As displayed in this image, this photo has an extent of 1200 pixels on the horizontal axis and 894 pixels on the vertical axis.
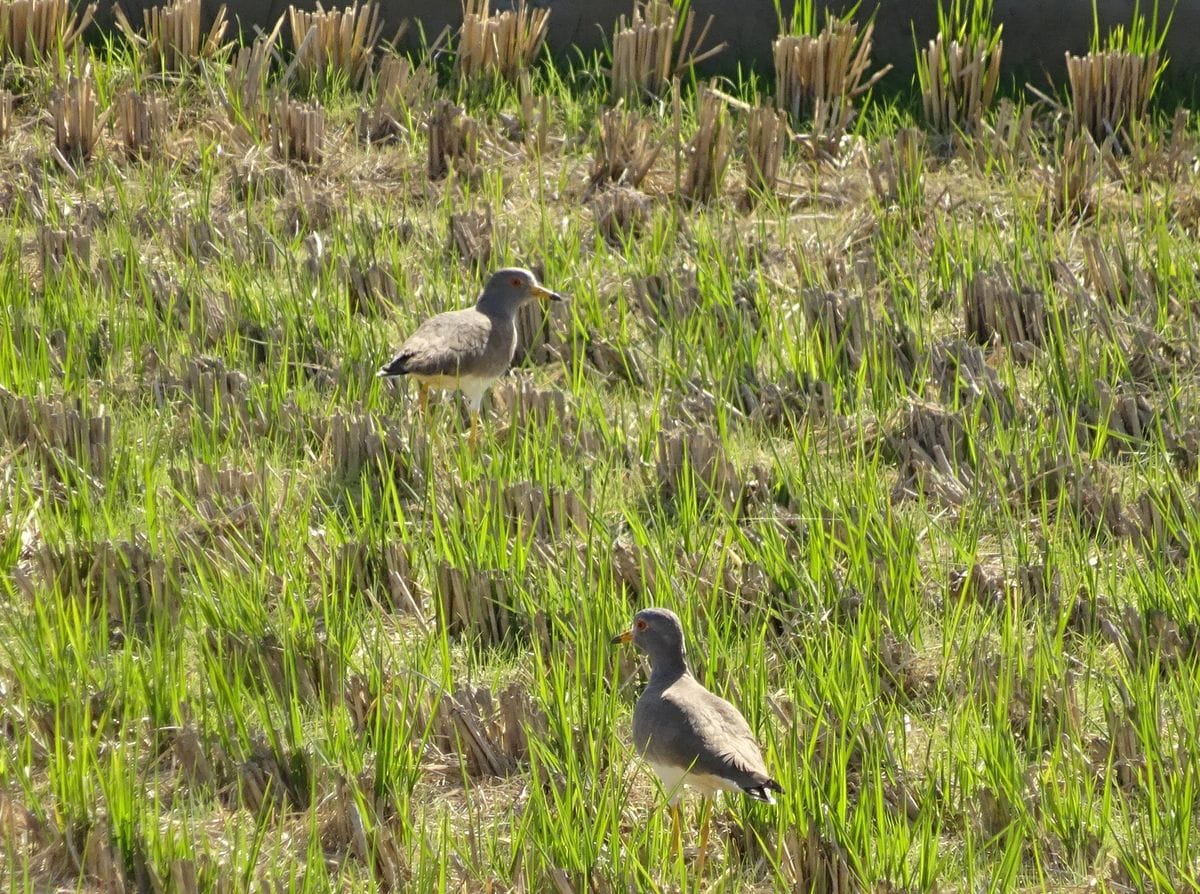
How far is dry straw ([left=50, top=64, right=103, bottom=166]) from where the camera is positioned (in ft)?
23.8

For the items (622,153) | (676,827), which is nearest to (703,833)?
(676,827)

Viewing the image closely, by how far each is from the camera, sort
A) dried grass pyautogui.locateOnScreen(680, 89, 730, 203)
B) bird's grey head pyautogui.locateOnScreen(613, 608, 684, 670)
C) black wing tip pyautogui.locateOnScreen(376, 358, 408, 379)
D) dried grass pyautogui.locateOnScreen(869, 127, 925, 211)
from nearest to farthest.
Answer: bird's grey head pyautogui.locateOnScreen(613, 608, 684, 670)
black wing tip pyautogui.locateOnScreen(376, 358, 408, 379)
dried grass pyautogui.locateOnScreen(869, 127, 925, 211)
dried grass pyautogui.locateOnScreen(680, 89, 730, 203)

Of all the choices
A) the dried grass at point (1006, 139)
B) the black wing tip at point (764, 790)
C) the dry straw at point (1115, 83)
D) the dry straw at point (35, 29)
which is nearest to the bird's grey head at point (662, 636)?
the black wing tip at point (764, 790)

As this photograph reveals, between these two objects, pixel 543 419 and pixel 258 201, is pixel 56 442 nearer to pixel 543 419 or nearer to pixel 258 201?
pixel 543 419

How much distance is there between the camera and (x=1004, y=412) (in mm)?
5145

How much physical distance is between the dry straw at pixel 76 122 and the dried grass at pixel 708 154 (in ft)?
8.38

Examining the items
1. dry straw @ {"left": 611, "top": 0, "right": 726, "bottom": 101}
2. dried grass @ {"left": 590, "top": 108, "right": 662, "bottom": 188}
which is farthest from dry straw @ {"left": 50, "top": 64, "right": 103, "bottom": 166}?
dry straw @ {"left": 611, "top": 0, "right": 726, "bottom": 101}

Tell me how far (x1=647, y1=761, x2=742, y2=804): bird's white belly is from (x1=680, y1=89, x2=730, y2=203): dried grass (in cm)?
397

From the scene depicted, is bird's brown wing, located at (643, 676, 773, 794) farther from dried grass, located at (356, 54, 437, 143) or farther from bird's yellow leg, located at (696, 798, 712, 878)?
dried grass, located at (356, 54, 437, 143)

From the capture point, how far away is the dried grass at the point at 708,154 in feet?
23.1

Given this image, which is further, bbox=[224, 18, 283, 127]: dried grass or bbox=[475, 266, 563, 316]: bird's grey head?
bbox=[224, 18, 283, 127]: dried grass

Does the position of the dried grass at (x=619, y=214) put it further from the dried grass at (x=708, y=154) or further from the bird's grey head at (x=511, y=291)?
the bird's grey head at (x=511, y=291)

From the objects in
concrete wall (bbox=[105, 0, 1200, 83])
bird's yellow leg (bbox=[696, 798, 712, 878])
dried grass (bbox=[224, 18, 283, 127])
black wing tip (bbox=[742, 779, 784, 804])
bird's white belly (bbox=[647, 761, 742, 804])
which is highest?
concrete wall (bbox=[105, 0, 1200, 83])

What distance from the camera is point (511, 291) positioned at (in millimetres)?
5770
